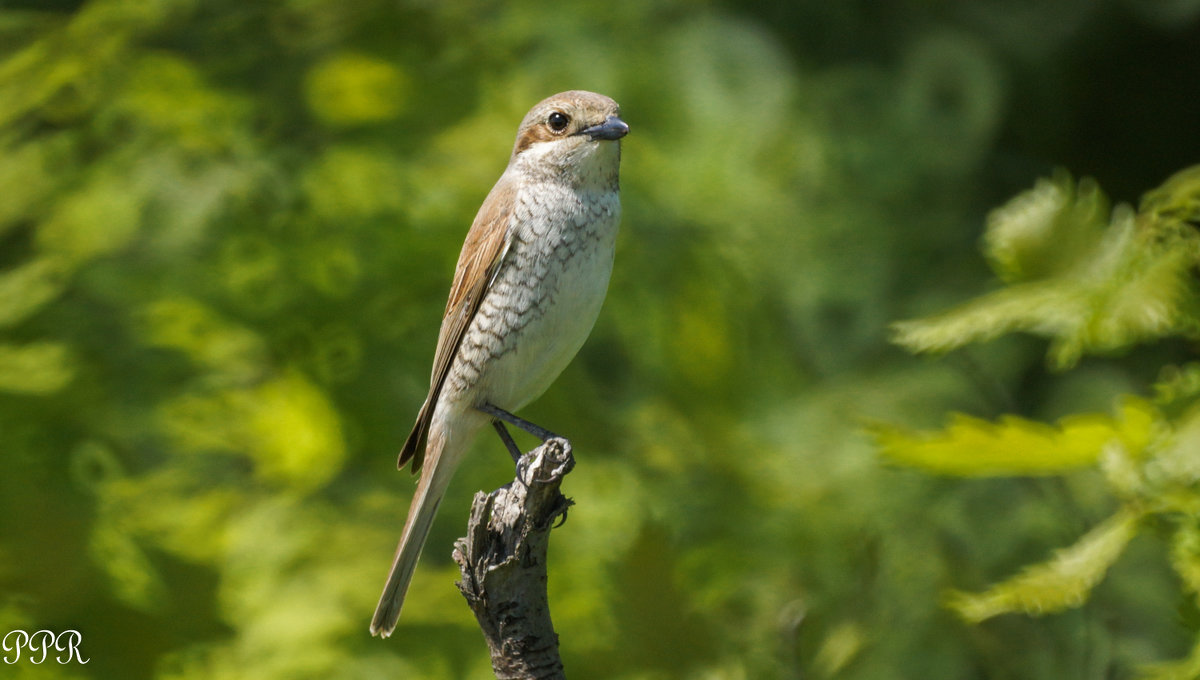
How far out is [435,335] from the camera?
12.9ft

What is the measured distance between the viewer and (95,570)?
131 inches

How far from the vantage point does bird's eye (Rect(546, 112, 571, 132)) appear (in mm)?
3100

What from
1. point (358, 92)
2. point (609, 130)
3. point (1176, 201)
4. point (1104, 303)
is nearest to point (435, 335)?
point (358, 92)

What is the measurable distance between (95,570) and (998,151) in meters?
4.64

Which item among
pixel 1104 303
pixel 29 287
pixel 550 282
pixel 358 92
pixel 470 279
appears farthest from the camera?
pixel 358 92

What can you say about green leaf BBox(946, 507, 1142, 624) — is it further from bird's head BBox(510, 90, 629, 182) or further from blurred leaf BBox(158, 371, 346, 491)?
blurred leaf BBox(158, 371, 346, 491)

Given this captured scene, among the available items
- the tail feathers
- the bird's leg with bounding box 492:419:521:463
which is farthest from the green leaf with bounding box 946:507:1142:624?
the tail feathers

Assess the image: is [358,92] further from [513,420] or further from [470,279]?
[513,420]

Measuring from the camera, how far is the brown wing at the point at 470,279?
303 centimetres

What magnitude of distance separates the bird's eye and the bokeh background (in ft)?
3.07

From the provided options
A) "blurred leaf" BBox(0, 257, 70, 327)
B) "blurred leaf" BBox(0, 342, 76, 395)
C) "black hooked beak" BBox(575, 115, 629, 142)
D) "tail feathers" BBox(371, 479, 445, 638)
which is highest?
"blurred leaf" BBox(0, 257, 70, 327)

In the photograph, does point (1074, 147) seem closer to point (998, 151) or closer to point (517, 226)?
point (998, 151)

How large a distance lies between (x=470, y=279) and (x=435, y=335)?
892 mm

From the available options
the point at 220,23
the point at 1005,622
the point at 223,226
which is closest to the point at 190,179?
the point at 223,226
